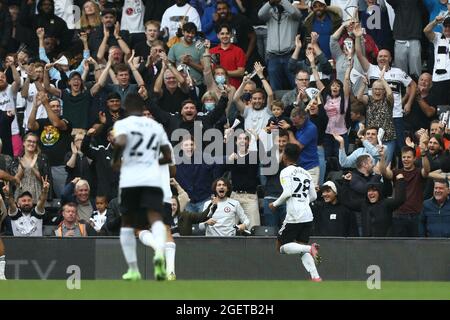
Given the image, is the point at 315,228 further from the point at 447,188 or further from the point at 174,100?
the point at 174,100

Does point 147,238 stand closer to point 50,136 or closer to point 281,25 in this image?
point 50,136

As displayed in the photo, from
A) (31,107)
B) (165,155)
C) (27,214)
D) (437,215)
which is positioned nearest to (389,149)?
(437,215)

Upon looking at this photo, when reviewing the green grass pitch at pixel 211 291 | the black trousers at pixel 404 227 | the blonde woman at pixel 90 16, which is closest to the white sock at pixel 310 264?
the green grass pitch at pixel 211 291

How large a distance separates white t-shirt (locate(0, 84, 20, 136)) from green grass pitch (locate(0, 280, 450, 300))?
7732mm

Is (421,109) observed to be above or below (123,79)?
below

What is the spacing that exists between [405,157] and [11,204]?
6.56 meters

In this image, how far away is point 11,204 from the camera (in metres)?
22.3

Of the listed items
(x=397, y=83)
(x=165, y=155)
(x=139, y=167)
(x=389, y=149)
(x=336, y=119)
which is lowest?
(x=389, y=149)

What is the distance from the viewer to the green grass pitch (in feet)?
47.9

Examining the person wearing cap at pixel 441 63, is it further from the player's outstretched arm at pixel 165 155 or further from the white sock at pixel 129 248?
the white sock at pixel 129 248

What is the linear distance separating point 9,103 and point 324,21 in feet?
20.1

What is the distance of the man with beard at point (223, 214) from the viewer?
21328mm

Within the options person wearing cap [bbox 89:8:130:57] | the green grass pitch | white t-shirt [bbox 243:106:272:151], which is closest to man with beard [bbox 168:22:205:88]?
person wearing cap [bbox 89:8:130:57]

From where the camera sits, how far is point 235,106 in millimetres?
23797
